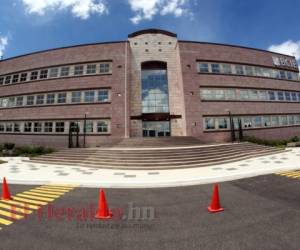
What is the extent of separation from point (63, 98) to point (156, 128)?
13.8 metres

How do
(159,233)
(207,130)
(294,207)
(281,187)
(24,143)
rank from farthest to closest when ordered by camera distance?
(24,143) → (207,130) → (281,187) → (294,207) → (159,233)

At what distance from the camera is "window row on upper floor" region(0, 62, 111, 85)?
85.2 feet

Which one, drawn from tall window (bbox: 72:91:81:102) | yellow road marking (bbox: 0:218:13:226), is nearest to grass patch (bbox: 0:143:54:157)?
tall window (bbox: 72:91:81:102)

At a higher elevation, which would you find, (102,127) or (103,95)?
(103,95)

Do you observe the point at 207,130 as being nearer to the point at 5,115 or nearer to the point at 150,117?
the point at 150,117

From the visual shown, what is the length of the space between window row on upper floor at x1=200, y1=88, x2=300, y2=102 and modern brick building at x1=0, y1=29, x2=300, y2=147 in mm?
151

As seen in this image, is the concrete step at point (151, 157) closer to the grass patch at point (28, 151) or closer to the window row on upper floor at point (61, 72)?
the grass patch at point (28, 151)

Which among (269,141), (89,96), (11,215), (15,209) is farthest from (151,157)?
(269,141)

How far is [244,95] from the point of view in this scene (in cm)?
2719

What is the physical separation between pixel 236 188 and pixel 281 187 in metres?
1.98

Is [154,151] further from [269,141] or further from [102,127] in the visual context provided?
[269,141]

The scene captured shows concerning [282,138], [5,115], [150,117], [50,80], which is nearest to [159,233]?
[150,117]

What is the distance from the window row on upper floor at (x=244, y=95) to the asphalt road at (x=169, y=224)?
775 inches

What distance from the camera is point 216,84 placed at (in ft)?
85.7
